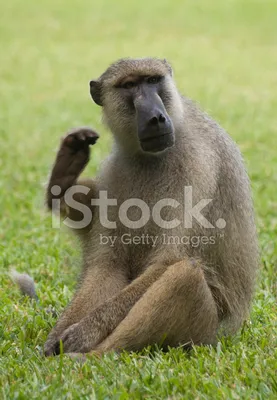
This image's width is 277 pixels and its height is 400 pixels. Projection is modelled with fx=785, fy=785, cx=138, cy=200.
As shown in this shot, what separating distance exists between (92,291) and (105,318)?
45 centimetres

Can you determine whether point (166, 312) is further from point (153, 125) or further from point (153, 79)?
point (153, 79)

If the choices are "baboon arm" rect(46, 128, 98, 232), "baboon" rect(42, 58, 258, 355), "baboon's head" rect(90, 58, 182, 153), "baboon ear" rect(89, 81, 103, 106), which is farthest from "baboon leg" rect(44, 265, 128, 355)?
"baboon ear" rect(89, 81, 103, 106)

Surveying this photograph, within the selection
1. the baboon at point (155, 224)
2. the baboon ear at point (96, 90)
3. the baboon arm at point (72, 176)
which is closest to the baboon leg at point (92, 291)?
the baboon at point (155, 224)

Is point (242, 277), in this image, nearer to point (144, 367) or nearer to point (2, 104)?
point (144, 367)

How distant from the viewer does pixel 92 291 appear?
16.1ft

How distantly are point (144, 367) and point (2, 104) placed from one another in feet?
33.8

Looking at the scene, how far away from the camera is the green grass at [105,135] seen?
3.95 m

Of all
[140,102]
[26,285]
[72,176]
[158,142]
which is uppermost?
[140,102]

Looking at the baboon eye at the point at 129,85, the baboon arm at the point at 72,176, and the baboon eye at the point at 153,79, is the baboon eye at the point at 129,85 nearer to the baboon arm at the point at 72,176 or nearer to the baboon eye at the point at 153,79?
the baboon eye at the point at 153,79

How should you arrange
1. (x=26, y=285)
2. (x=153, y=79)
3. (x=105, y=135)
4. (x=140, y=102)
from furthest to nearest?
(x=105, y=135) → (x=26, y=285) → (x=153, y=79) → (x=140, y=102)

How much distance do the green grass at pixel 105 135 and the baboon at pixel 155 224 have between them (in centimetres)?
19

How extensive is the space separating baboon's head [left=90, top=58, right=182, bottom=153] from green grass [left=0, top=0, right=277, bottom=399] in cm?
37

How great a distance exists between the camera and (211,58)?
1848cm

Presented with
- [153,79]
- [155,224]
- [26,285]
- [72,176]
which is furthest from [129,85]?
[26,285]
